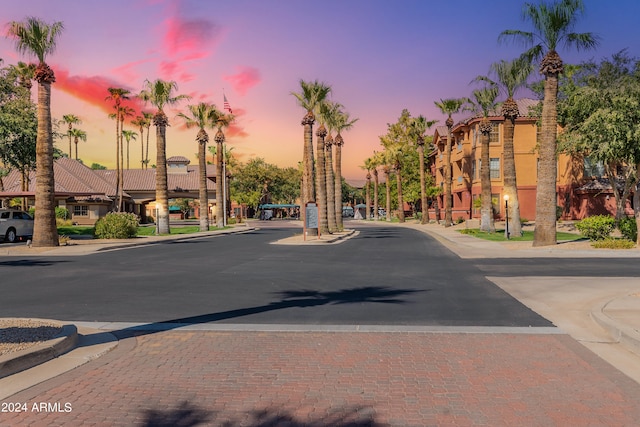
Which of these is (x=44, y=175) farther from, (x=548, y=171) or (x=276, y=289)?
(x=548, y=171)

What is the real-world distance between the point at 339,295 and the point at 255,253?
12.3 m

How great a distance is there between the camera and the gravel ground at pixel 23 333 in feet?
22.0

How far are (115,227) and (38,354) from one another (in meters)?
28.3

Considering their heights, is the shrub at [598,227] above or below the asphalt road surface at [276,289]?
above

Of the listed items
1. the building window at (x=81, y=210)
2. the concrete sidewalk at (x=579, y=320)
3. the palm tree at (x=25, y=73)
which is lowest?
the concrete sidewalk at (x=579, y=320)

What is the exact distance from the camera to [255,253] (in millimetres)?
23672

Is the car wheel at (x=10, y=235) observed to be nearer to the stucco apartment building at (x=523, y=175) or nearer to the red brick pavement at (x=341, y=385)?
the red brick pavement at (x=341, y=385)

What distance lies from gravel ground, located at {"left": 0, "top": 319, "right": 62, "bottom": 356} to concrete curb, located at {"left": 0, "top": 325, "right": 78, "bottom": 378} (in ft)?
0.53

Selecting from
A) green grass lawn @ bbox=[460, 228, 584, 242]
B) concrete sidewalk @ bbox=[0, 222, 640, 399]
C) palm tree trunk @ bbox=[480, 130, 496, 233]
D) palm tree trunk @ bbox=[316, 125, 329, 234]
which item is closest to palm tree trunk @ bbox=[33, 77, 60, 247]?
palm tree trunk @ bbox=[316, 125, 329, 234]

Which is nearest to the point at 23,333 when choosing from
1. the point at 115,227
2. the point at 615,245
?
the point at 615,245

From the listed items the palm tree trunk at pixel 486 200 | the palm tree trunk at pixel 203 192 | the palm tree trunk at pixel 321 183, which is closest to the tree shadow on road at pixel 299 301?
the palm tree trunk at pixel 321 183

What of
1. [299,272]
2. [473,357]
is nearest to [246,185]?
[299,272]

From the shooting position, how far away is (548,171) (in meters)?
24.6

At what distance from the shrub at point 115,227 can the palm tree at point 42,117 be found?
639 cm
